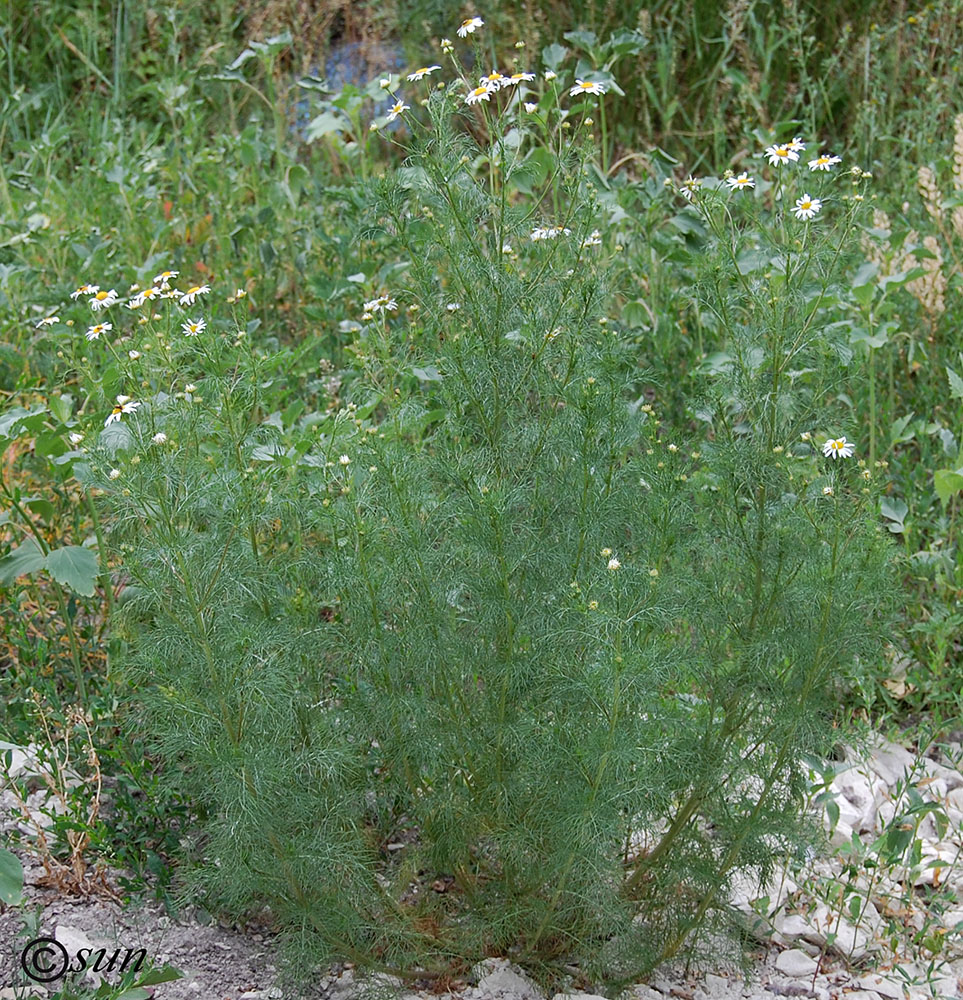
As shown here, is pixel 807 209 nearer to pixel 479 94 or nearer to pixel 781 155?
pixel 781 155

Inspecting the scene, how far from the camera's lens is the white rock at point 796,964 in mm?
2391

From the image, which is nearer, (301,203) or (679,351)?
(679,351)

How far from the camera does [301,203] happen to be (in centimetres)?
486

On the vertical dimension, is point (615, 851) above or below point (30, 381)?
below

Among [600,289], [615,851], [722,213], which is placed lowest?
[615,851]

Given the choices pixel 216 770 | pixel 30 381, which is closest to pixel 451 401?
pixel 216 770

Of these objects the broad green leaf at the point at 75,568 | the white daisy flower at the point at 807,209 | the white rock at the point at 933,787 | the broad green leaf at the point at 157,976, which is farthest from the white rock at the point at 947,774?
the broad green leaf at the point at 75,568

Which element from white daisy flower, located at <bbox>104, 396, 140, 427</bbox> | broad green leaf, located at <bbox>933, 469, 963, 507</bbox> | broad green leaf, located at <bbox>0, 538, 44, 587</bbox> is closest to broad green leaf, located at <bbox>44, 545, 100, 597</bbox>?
broad green leaf, located at <bbox>0, 538, 44, 587</bbox>

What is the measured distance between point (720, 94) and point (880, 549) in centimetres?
398

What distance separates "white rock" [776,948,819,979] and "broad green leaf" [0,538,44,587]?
63.5 inches

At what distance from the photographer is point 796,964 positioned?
7.88 feet

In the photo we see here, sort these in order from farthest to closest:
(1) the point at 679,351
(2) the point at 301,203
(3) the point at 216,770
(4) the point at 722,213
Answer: (2) the point at 301,203 < (1) the point at 679,351 < (4) the point at 722,213 < (3) the point at 216,770

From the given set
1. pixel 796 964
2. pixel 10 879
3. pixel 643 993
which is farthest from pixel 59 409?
pixel 796 964

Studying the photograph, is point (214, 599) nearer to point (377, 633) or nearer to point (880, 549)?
point (377, 633)
